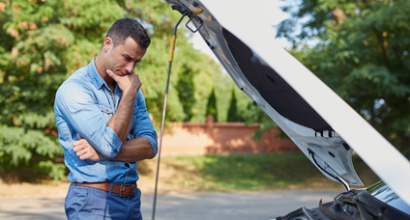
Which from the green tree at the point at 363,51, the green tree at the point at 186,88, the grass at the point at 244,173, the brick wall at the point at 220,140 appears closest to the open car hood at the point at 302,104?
the green tree at the point at 363,51

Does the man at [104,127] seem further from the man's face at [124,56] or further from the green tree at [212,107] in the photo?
the green tree at [212,107]

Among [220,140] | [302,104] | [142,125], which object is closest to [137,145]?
[142,125]

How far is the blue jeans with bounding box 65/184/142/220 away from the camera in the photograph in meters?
2.79

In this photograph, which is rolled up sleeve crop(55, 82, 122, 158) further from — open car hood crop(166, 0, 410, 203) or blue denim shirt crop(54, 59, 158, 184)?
open car hood crop(166, 0, 410, 203)

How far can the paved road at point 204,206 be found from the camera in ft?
35.7

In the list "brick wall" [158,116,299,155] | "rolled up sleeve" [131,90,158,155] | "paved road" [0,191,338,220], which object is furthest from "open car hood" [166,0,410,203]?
"brick wall" [158,116,299,155]

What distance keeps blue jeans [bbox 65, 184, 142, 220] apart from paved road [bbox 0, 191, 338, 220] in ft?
25.0

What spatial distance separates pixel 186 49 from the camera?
21562 millimetres

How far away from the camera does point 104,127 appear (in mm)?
2697

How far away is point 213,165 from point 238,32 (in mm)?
22534

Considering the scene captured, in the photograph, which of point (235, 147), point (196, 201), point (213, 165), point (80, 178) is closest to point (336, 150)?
point (80, 178)

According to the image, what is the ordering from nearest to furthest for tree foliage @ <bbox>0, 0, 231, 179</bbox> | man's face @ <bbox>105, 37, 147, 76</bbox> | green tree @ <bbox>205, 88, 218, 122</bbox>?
man's face @ <bbox>105, 37, 147, 76</bbox>
tree foliage @ <bbox>0, 0, 231, 179</bbox>
green tree @ <bbox>205, 88, 218, 122</bbox>

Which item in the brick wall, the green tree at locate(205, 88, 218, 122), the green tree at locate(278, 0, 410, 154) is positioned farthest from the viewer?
the green tree at locate(205, 88, 218, 122)

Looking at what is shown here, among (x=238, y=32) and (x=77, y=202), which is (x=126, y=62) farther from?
(x=238, y=32)
